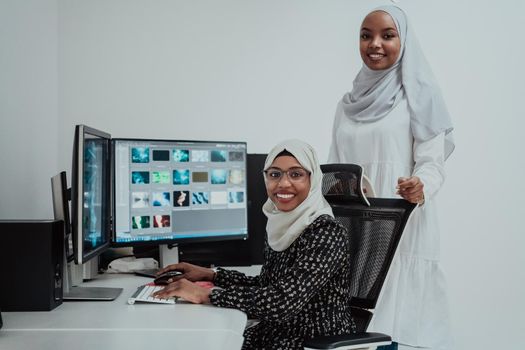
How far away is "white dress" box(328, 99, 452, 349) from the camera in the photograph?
199cm

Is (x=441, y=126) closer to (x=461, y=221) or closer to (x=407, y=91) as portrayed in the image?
(x=407, y=91)

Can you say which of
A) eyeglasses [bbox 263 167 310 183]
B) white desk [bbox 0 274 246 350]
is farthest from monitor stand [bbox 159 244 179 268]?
eyeglasses [bbox 263 167 310 183]

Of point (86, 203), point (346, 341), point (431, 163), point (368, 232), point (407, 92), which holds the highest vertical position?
point (407, 92)

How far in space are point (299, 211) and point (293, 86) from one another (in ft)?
4.95

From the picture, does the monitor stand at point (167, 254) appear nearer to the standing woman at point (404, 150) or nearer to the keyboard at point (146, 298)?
the keyboard at point (146, 298)

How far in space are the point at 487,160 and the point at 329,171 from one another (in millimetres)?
1722

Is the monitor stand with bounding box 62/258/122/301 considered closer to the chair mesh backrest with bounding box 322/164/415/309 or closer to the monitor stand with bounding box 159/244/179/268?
the monitor stand with bounding box 159/244/179/268

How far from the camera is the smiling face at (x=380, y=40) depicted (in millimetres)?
2084

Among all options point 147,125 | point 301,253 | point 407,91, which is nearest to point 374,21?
point 407,91

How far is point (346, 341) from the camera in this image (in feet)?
4.60


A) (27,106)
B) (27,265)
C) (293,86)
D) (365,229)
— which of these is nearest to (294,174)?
(365,229)

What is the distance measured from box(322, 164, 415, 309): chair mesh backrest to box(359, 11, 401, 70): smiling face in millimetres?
582

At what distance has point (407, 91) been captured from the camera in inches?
82.8

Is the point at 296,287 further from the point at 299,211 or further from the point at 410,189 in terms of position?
the point at 410,189
